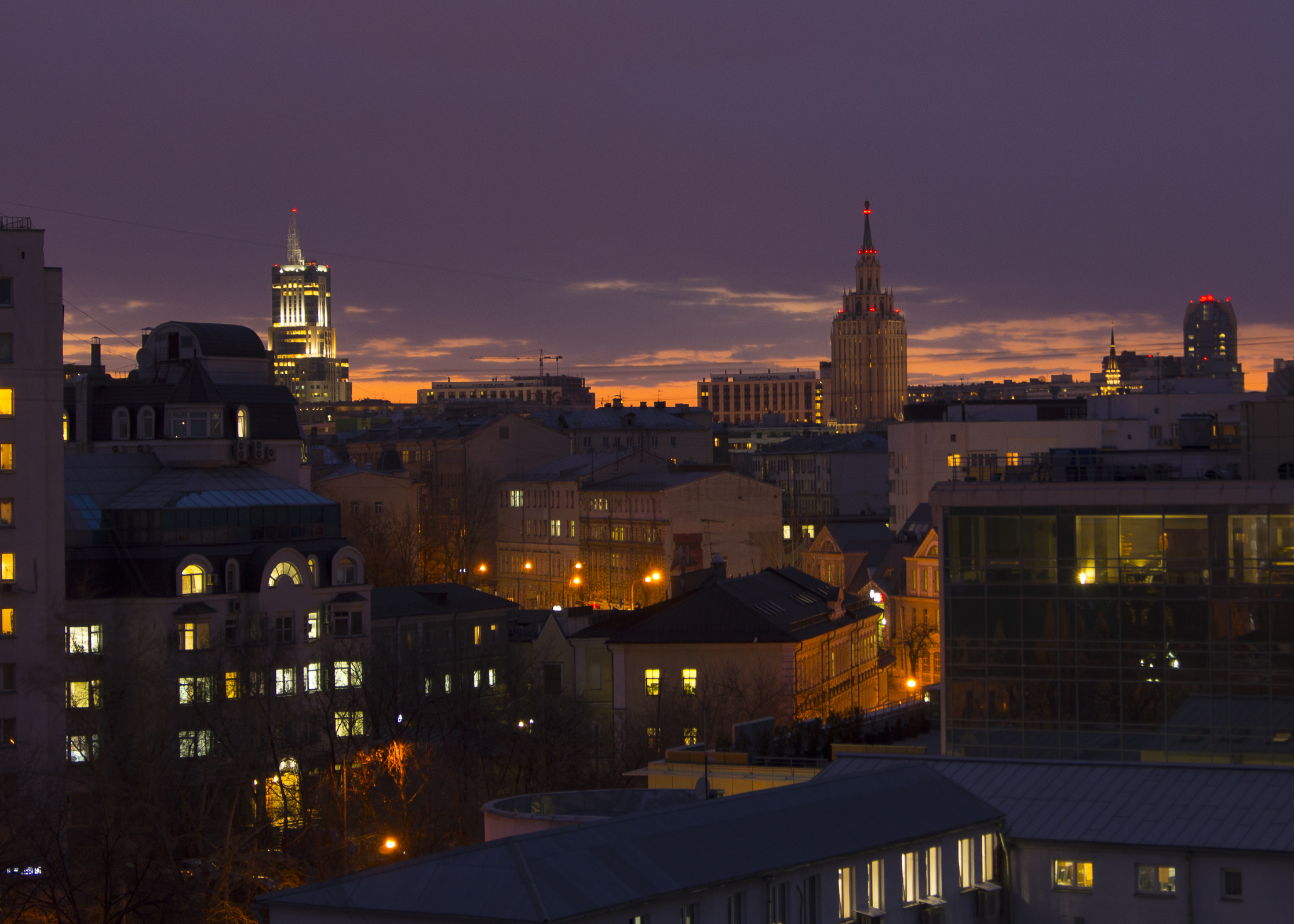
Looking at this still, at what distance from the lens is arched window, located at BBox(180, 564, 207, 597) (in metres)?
80.4

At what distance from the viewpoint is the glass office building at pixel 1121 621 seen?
4591 centimetres

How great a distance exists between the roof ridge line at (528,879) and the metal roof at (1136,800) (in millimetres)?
10324

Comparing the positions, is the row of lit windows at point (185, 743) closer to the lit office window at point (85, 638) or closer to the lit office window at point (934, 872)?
the lit office window at point (85, 638)

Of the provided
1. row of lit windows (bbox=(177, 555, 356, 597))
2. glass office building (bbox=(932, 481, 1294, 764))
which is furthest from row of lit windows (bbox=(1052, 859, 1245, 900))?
row of lit windows (bbox=(177, 555, 356, 597))

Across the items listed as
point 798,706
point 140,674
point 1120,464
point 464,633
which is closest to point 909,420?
point 464,633

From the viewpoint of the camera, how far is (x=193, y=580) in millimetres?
80750

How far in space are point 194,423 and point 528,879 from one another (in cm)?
6880

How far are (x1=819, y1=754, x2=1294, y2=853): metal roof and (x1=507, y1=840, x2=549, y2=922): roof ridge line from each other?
1032cm

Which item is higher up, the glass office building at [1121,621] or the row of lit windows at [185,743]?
the glass office building at [1121,621]

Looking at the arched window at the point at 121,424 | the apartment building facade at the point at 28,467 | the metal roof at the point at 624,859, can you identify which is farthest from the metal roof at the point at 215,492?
the metal roof at the point at 624,859

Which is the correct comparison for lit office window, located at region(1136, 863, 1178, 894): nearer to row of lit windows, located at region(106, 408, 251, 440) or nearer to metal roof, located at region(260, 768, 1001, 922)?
metal roof, located at region(260, 768, 1001, 922)

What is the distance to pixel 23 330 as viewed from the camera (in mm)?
72750

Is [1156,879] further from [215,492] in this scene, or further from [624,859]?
[215,492]

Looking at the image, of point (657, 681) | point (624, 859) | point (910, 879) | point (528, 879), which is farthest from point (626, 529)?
point (528, 879)
